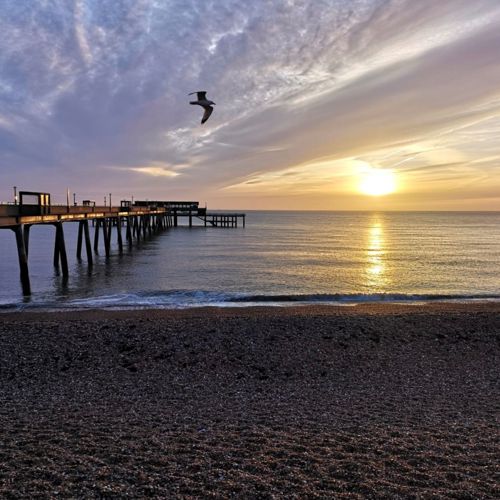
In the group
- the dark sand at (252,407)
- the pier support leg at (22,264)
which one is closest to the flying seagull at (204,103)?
the dark sand at (252,407)

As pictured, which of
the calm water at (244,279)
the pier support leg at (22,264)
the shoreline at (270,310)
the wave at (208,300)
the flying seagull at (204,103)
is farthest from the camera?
the pier support leg at (22,264)

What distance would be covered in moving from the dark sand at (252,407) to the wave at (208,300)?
3.85 metres

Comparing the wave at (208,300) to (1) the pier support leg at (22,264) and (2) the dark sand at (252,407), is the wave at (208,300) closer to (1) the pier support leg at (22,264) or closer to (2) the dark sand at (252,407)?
(1) the pier support leg at (22,264)

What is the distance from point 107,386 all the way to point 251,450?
11.8 feet

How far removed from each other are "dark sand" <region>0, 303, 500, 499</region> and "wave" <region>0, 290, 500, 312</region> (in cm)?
385

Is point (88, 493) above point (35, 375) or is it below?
above

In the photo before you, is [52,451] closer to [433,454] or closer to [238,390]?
[238,390]

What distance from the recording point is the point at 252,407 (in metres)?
6.21

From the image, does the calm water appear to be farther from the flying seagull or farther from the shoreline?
the flying seagull

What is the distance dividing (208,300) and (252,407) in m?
10.4

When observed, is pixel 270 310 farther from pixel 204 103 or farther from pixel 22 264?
pixel 22 264

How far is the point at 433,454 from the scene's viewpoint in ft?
14.7

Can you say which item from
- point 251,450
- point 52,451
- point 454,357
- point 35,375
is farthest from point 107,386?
point 454,357

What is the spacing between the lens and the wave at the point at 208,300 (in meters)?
15.2
